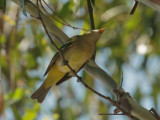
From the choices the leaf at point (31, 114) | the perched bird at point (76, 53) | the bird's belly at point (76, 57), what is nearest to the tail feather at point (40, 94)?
the perched bird at point (76, 53)

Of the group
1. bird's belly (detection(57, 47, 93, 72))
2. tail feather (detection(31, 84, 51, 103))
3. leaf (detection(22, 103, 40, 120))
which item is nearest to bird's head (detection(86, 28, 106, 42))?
bird's belly (detection(57, 47, 93, 72))

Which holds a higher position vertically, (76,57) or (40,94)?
(76,57)

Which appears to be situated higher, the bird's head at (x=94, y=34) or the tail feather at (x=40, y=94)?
the bird's head at (x=94, y=34)

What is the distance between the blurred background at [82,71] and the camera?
11.4 ft

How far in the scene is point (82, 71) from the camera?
3414 millimetres

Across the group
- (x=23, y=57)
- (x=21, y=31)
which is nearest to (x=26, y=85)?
(x=23, y=57)

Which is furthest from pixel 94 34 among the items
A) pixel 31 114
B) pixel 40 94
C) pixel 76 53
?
pixel 31 114

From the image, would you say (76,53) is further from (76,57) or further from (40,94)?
(40,94)

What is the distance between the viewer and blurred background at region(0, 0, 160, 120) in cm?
347

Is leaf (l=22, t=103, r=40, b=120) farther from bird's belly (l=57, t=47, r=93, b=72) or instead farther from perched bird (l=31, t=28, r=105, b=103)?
bird's belly (l=57, t=47, r=93, b=72)

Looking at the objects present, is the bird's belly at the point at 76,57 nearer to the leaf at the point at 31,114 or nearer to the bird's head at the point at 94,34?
the bird's head at the point at 94,34

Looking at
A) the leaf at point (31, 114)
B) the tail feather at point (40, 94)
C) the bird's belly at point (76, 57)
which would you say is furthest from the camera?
the leaf at point (31, 114)

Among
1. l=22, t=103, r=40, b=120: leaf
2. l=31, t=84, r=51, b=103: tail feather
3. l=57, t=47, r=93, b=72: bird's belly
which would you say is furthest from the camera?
l=22, t=103, r=40, b=120: leaf

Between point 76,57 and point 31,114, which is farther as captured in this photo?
point 31,114
